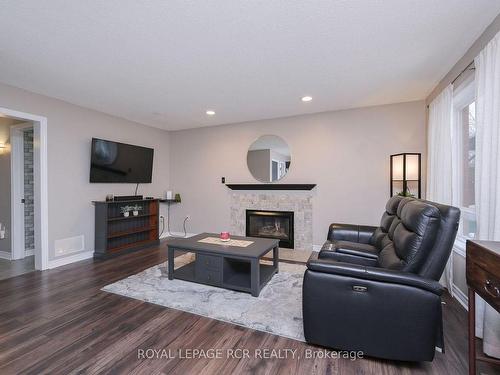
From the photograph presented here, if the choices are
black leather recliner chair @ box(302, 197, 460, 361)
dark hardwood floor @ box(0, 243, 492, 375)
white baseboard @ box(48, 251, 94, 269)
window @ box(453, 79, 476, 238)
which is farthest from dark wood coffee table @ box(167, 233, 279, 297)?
window @ box(453, 79, 476, 238)

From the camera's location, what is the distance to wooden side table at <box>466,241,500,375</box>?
1.15 m

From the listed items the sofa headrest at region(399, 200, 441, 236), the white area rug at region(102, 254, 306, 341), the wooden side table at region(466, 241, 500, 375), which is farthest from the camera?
the white area rug at region(102, 254, 306, 341)

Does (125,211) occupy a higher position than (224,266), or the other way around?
(125,211)

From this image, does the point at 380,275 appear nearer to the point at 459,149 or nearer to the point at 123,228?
the point at 459,149

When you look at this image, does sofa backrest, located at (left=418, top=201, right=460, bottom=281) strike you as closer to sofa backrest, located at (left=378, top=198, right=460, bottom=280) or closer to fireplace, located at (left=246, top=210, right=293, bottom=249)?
sofa backrest, located at (left=378, top=198, right=460, bottom=280)

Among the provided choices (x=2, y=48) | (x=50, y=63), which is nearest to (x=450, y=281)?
(x=50, y=63)

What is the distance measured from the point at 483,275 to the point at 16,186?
5.49m

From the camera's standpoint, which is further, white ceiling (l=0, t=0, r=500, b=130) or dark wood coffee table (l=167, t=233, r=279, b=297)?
dark wood coffee table (l=167, t=233, r=279, b=297)

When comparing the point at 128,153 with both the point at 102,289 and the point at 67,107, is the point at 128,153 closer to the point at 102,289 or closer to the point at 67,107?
the point at 67,107

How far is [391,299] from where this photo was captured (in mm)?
1526

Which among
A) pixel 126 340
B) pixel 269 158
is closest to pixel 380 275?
pixel 126 340

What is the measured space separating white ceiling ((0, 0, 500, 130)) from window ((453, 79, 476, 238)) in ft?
1.46

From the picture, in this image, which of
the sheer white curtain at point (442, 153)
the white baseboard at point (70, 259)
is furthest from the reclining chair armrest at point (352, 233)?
the white baseboard at point (70, 259)

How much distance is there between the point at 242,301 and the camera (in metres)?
2.45
